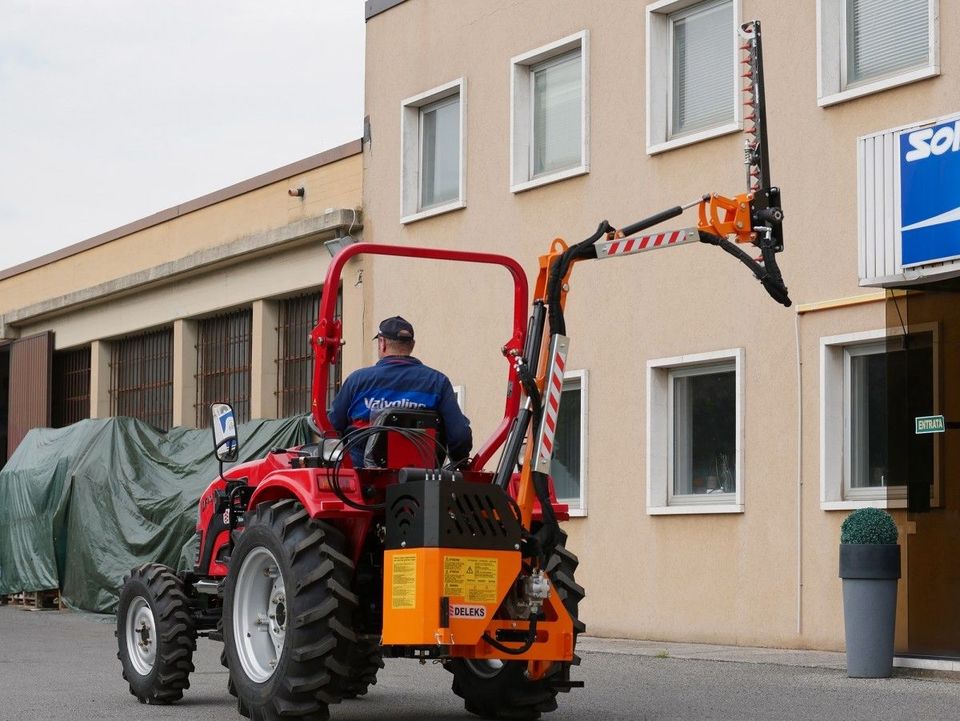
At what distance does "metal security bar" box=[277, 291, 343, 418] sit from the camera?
2319cm

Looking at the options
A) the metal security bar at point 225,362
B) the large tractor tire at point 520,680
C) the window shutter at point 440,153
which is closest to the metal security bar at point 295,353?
the metal security bar at point 225,362

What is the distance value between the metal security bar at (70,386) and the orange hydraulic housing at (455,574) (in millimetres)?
22185

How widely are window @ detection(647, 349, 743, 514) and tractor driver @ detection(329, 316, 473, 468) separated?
Answer: 690 cm

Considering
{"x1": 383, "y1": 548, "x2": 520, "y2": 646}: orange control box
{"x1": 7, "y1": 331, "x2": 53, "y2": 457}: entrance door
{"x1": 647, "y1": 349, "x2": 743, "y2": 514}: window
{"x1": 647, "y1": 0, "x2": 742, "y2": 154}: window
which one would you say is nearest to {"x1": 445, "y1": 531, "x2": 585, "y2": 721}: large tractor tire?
{"x1": 383, "y1": 548, "x2": 520, "y2": 646}: orange control box

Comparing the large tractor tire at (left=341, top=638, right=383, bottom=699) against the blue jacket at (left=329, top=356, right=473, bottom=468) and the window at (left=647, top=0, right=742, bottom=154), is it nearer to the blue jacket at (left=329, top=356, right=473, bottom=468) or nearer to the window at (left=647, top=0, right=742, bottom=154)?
the blue jacket at (left=329, top=356, right=473, bottom=468)

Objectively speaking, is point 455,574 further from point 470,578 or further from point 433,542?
point 433,542

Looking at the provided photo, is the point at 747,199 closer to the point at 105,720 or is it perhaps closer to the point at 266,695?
the point at 266,695

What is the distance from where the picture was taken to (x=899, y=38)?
14.6 m

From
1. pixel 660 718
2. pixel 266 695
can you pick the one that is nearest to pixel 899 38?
pixel 660 718

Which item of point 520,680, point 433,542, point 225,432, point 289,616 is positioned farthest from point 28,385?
point 433,542

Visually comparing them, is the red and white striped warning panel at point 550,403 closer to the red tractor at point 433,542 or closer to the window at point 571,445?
the red tractor at point 433,542

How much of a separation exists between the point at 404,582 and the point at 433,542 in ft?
0.86

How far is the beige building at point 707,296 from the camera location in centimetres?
1285

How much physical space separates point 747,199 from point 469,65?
11.1 meters
